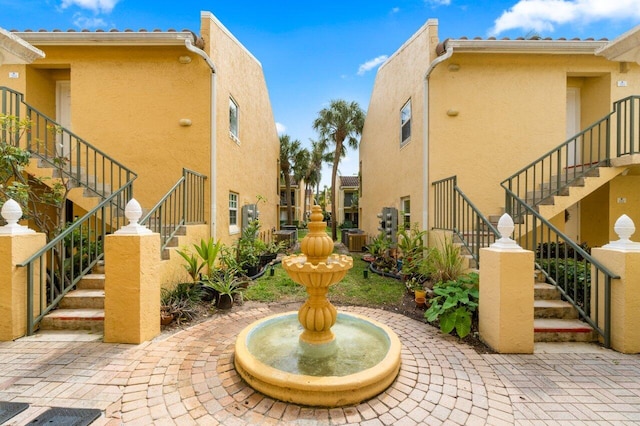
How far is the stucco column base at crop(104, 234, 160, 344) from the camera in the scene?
3.44 meters

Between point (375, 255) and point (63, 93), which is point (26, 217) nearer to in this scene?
point (63, 93)

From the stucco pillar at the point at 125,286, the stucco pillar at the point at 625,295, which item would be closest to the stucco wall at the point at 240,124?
the stucco pillar at the point at 125,286

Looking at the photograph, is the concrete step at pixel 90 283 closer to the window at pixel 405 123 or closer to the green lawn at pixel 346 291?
the green lawn at pixel 346 291

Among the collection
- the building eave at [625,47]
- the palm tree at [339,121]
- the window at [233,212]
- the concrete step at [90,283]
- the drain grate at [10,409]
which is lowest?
the drain grate at [10,409]

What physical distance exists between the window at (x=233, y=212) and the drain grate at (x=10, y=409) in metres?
5.79

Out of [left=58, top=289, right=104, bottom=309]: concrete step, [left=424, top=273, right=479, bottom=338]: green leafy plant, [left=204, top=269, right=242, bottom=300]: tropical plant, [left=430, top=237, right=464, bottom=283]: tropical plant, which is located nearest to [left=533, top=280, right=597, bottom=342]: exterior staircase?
[left=424, top=273, right=479, bottom=338]: green leafy plant

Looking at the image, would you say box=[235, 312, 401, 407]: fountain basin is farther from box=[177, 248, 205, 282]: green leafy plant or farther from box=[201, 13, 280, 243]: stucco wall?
box=[201, 13, 280, 243]: stucco wall

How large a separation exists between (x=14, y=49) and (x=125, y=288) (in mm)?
3894

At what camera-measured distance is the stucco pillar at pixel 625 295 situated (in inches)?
133

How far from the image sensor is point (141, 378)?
2.76 meters

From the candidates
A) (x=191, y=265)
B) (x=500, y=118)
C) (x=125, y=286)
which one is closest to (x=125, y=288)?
(x=125, y=286)

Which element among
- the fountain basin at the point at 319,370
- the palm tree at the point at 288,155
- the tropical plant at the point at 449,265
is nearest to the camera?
the fountain basin at the point at 319,370

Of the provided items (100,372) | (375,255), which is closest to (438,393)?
(100,372)

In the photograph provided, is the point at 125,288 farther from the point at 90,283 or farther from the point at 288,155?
the point at 288,155
